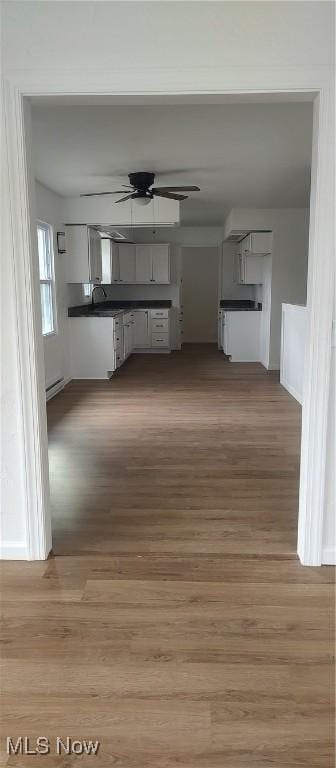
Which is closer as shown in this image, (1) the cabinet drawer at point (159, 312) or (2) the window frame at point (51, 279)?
(2) the window frame at point (51, 279)

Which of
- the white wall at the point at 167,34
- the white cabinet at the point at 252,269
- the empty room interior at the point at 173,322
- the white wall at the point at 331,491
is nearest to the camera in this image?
the white wall at the point at 167,34

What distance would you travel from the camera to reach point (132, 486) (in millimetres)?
3461

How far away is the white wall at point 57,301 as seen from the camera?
595 centimetres

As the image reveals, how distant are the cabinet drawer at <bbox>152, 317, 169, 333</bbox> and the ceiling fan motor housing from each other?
4402 mm

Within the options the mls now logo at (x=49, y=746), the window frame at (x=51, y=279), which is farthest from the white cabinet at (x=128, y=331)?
the mls now logo at (x=49, y=746)

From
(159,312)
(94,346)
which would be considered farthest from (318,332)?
(159,312)

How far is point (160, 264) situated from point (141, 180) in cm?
439

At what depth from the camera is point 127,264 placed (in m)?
9.34

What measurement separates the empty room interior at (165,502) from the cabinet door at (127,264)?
12.6 feet

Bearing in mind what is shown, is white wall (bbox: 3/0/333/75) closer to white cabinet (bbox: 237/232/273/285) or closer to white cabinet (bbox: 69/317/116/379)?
white cabinet (bbox: 69/317/116/379)

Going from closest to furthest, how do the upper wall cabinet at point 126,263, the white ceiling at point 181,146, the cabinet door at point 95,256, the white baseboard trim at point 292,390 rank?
the white ceiling at point 181,146 < the white baseboard trim at point 292,390 < the cabinet door at point 95,256 < the upper wall cabinet at point 126,263

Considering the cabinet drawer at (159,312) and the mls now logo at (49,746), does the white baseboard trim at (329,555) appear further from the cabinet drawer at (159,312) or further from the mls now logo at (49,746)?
the cabinet drawer at (159,312)

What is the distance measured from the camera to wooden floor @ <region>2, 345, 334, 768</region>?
5.22 ft

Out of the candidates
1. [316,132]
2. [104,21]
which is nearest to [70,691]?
[316,132]
